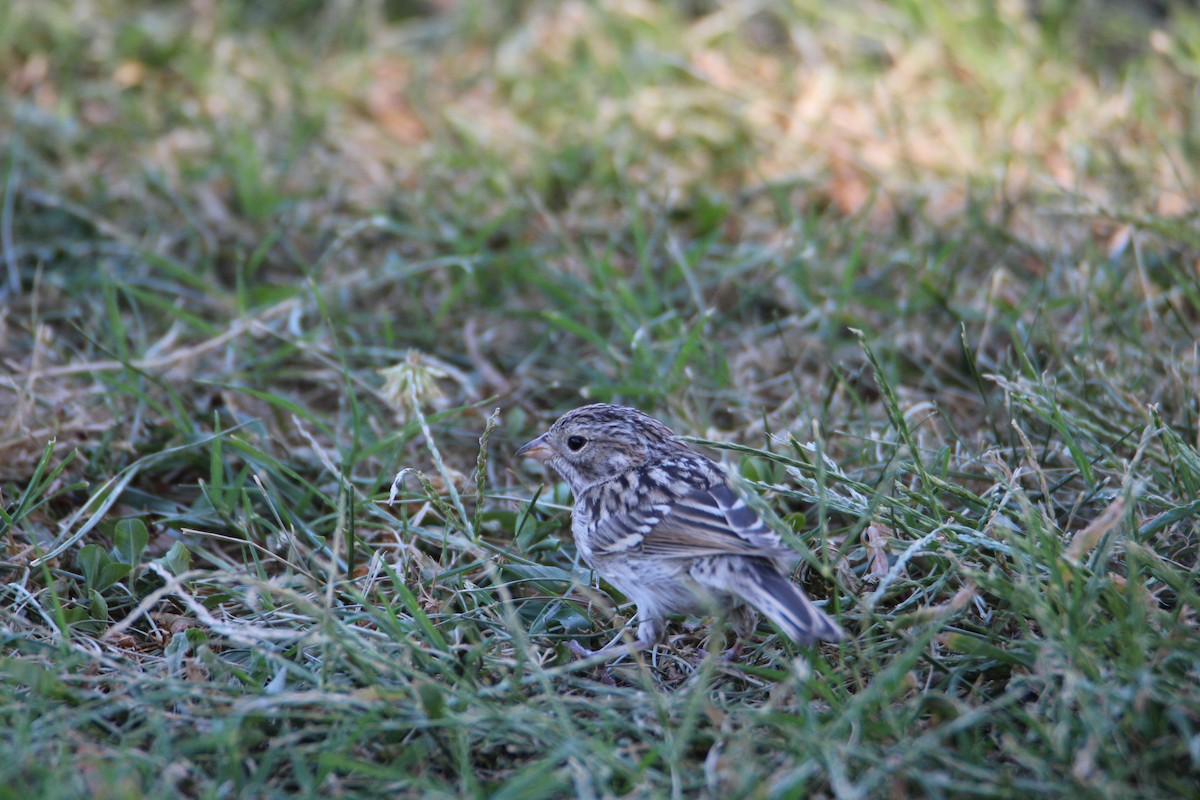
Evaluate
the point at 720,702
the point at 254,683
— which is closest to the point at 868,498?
the point at 720,702

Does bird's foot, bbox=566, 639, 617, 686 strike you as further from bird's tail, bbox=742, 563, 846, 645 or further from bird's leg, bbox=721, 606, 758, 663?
bird's tail, bbox=742, 563, 846, 645

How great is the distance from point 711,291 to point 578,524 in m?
2.09

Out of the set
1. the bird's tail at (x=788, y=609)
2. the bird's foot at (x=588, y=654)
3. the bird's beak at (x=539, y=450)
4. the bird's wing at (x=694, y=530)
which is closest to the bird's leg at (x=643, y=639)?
the bird's foot at (x=588, y=654)

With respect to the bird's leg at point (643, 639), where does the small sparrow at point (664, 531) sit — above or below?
above

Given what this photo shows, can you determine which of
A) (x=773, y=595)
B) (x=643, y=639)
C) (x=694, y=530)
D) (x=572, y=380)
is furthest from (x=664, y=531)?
(x=572, y=380)

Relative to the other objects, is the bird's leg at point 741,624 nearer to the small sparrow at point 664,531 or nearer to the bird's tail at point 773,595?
the small sparrow at point 664,531

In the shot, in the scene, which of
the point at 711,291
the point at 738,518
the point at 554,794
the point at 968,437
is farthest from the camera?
the point at 711,291

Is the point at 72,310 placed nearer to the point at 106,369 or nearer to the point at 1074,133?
the point at 106,369

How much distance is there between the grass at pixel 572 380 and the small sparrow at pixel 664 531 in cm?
16

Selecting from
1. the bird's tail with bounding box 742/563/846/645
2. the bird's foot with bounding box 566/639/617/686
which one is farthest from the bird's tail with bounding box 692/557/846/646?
the bird's foot with bounding box 566/639/617/686

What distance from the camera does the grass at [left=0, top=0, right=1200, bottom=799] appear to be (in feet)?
9.62

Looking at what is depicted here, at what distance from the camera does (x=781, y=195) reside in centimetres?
610

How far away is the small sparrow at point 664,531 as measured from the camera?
328cm

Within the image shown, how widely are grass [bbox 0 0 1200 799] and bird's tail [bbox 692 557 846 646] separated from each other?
4.5 inches
